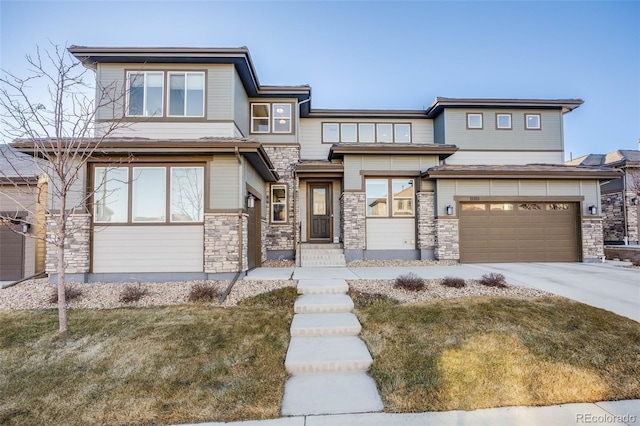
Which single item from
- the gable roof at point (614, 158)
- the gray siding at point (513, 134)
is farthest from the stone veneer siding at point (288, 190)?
the gable roof at point (614, 158)

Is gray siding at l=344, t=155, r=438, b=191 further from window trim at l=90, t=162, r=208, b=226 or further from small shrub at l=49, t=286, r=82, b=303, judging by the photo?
small shrub at l=49, t=286, r=82, b=303

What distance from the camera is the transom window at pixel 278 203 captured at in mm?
12195

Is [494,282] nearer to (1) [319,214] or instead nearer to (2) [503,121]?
(1) [319,214]

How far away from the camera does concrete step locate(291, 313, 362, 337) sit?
468 cm

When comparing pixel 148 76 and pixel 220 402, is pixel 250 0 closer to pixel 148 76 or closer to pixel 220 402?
pixel 148 76

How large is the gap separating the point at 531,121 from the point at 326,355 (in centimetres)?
1443

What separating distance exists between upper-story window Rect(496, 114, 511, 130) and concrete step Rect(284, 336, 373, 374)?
42.0ft

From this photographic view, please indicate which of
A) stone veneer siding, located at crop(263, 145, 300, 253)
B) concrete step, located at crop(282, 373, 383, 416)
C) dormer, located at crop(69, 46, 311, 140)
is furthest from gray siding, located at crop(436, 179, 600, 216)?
concrete step, located at crop(282, 373, 383, 416)

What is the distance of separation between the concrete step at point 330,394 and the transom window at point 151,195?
5.73 meters

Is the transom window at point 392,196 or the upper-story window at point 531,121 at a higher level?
the upper-story window at point 531,121

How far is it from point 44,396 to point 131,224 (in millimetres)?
5396

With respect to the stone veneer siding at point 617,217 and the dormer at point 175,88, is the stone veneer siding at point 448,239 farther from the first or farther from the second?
the dormer at point 175,88

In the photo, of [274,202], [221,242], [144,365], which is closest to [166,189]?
[221,242]

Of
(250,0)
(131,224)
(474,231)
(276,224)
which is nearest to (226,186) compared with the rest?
(131,224)
